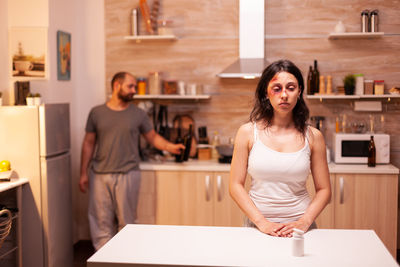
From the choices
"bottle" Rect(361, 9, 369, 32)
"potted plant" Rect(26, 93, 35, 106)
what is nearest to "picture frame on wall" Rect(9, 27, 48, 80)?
"potted plant" Rect(26, 93, 35, 106)

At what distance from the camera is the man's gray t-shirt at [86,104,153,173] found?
424cm

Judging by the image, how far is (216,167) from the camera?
4.41m

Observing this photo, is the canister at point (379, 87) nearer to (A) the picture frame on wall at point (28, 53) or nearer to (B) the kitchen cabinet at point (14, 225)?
(A) the picture frame on wall at point (28, 53)

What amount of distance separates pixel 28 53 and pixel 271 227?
281 cm

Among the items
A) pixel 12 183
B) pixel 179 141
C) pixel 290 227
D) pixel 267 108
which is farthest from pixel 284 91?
pixel 179 141

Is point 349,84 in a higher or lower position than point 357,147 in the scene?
higher

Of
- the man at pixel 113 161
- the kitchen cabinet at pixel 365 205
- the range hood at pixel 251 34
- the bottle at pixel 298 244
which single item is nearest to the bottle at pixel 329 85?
the range hood at pixel 251 34

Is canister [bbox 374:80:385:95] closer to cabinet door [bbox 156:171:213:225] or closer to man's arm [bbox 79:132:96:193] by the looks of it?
cabinet door [bbox 156:171:213:225]

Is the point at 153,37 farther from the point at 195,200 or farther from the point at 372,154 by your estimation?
the point at 372,154

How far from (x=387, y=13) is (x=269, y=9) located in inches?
43.5

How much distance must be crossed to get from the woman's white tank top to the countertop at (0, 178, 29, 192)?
1820 millimetres

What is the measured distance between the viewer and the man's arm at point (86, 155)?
4.35 m

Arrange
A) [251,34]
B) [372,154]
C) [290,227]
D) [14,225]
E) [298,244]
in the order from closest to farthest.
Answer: [298,244]
[290,227]
[14,225]
[372,154]
[251,34]

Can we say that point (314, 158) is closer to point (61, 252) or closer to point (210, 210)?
point (210, 210)
